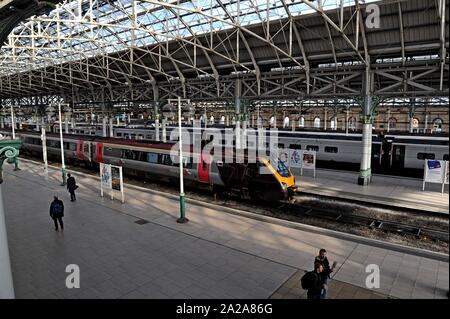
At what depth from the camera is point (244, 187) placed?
17.0 meters

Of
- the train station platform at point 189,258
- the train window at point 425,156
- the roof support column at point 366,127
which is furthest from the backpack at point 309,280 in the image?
the train window at point 425,156

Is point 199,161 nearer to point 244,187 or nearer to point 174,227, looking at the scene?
point 244,187

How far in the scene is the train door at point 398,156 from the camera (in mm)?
25516

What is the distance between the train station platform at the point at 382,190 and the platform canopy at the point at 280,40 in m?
5.85

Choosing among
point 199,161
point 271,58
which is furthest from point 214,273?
point 271,58

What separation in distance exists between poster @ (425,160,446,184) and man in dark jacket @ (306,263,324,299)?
15581 millimetres

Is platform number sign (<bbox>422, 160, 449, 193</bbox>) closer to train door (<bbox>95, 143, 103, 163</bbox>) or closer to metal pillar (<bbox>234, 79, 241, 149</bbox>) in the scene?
metal pillar (<bbox>234, 79, 241, 149</bbox>)

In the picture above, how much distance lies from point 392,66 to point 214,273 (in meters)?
17.5

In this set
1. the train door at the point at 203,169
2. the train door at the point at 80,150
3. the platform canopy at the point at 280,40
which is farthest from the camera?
the train door at the point at 80,150

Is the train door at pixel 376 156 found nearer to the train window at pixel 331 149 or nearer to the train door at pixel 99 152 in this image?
the train window at pixel 331 149

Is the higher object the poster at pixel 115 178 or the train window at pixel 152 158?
the train window at pixel 152 158

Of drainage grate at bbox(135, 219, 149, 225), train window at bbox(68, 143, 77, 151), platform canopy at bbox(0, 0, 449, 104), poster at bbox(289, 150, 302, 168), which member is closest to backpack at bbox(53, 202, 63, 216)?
drainage grate at bbox(135, 219, 149, 225)

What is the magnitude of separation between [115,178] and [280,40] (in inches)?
575

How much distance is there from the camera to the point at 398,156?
84.6 feet
